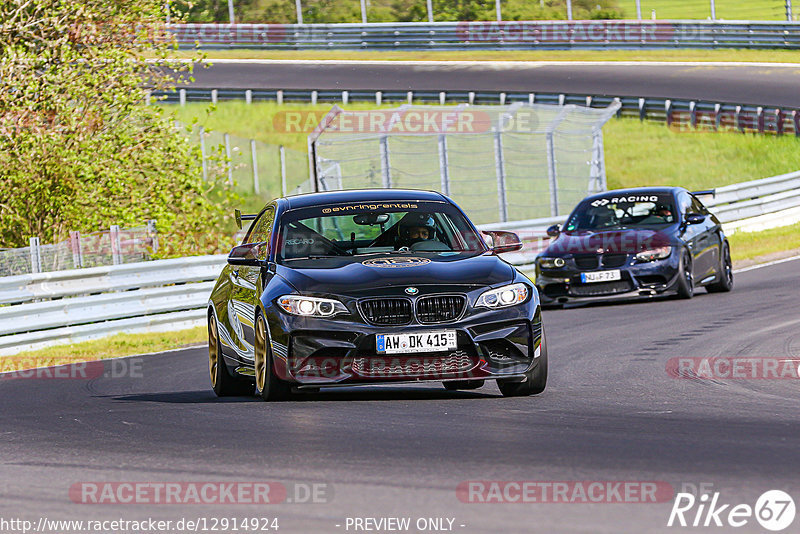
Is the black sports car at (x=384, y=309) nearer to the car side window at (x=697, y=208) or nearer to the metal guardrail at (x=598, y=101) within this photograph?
the car side window at (x=697, y=208)

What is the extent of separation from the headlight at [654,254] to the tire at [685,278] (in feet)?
0.73

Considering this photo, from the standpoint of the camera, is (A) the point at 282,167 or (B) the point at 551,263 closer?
(B) the point at 551,263

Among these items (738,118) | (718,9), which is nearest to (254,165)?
(738,118)

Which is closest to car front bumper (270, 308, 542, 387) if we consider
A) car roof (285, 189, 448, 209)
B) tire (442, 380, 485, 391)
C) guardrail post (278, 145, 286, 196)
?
tire (442, 380, 485, 391)

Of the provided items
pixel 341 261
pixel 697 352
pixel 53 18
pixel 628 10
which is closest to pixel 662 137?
pixel 628 10

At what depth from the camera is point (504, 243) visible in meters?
10.6

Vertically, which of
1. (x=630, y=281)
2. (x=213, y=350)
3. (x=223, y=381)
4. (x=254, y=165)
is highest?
(x=213, y=350)

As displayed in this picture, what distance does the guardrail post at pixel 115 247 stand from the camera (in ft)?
61.3

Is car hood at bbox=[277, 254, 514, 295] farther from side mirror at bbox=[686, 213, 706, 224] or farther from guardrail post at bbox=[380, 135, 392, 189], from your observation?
guardrail post at bbox=[380, 135, 392, 189]

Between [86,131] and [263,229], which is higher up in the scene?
[263,229]

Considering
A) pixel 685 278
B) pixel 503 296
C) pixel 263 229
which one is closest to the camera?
pixel 503 296

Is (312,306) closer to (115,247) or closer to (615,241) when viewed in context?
(615,241)

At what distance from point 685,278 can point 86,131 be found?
10.1m

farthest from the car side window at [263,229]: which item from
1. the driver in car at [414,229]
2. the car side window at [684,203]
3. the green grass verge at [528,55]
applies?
the green grass verge at [528,55]
